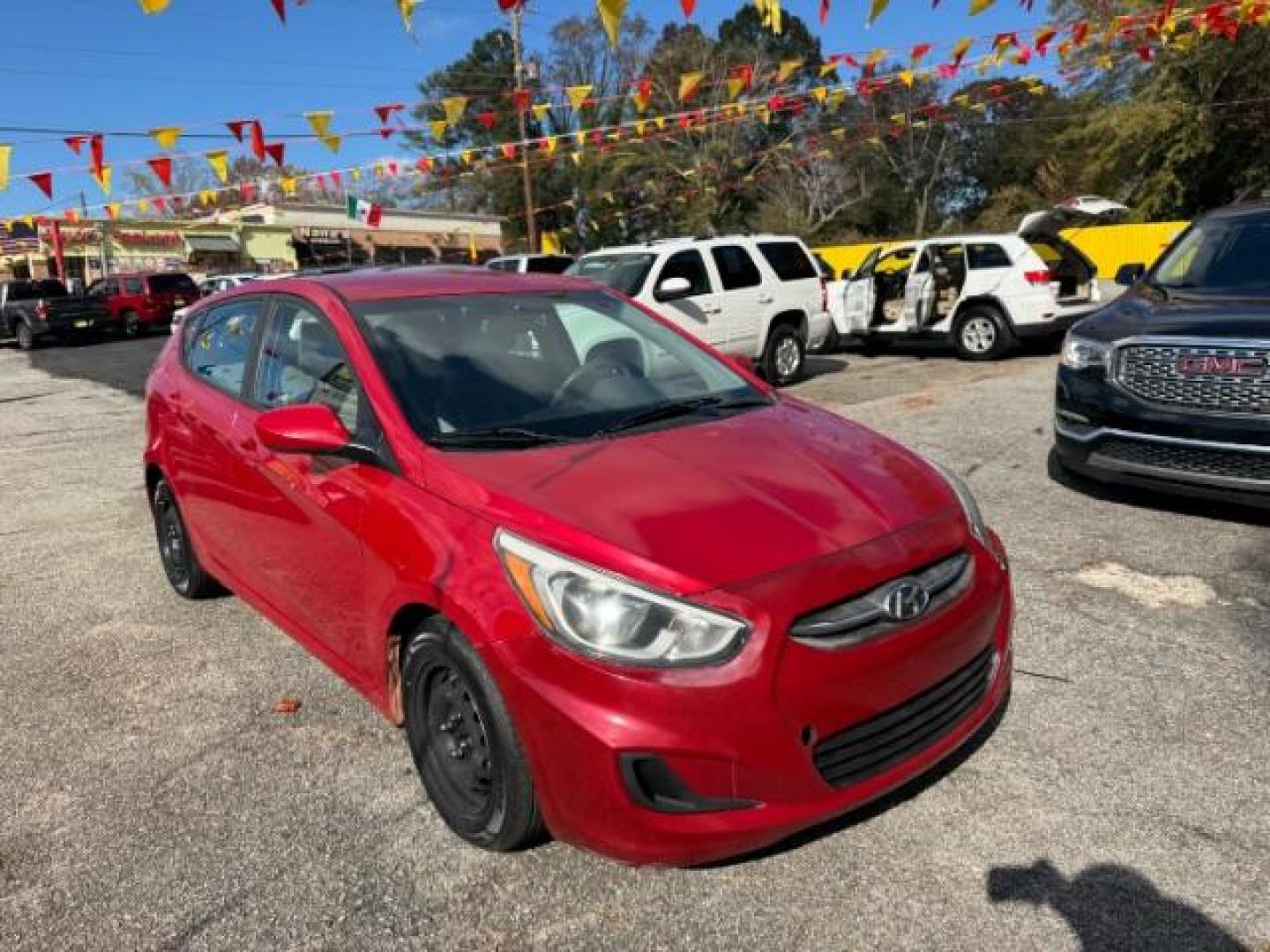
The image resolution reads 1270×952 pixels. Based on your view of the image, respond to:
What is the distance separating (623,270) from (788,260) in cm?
234

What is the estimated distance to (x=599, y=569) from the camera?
2209 mm

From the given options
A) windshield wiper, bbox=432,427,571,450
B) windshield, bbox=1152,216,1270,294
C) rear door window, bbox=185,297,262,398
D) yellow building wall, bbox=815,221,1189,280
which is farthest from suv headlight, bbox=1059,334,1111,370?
yellow building wall, bbox=815,221,1189,280

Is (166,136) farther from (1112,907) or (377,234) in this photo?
(377,234)

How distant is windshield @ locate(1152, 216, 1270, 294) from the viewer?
17.7 feet

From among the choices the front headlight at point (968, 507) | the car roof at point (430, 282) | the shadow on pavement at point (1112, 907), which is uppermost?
the car roof at point (430, 282)

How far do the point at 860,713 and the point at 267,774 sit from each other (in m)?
1.95

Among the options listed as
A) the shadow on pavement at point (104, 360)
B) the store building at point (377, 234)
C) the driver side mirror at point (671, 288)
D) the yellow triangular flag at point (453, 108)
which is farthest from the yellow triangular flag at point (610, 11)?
the store building at point (377, 234)

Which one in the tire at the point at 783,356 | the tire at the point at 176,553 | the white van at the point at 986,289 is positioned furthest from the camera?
the white van at the point at 986,289

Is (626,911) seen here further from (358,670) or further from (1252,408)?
(1252,408)

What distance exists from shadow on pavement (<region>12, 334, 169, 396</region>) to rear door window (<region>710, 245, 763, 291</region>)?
8761mm

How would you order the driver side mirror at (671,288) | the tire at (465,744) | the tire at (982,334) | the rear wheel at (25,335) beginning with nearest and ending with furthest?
the tire at (465,744), the driver side mirror at (671,288), the tire at (982,334), the rear wheel at (25,335)

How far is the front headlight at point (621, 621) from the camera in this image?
212 cm

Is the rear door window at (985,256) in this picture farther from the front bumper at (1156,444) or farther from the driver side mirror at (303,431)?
the driver side mirror at (303,431)

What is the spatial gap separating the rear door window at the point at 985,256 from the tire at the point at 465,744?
10.9 m
